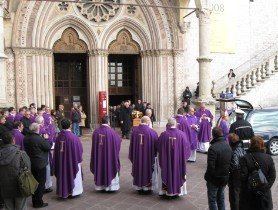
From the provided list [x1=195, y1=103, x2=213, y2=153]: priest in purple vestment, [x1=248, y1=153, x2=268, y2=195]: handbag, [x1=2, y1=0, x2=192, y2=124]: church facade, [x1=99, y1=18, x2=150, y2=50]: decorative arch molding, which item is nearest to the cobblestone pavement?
[x1=248, y1=153, x2=268, y2=195]: handbag

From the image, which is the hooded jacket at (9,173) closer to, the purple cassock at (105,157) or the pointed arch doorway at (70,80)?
the purple cassock at (105,157)

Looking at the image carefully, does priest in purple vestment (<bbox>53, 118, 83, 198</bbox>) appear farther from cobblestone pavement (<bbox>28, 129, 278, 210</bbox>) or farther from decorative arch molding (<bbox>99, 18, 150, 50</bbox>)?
decorative arch molding (<bbox>99, 18, 150, 50</bbox>)

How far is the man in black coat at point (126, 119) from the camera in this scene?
15.6m

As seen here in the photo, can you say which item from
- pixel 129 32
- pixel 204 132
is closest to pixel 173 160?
pixel 204 132

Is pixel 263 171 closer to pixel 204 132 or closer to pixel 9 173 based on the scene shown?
pixel 9 173

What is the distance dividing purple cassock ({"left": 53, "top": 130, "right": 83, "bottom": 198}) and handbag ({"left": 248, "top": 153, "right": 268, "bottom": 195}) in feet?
12.9

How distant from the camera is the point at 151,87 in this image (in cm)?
1908

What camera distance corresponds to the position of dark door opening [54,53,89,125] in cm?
1969

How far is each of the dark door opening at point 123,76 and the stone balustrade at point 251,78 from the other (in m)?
4.47

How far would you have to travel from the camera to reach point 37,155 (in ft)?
23.2

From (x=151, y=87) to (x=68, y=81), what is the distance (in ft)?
14.9

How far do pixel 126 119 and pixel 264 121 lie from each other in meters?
5.79

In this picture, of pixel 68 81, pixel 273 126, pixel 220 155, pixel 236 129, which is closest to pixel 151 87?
pixel 68 81

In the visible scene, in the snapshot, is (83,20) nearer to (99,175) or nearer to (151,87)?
(151,87)
